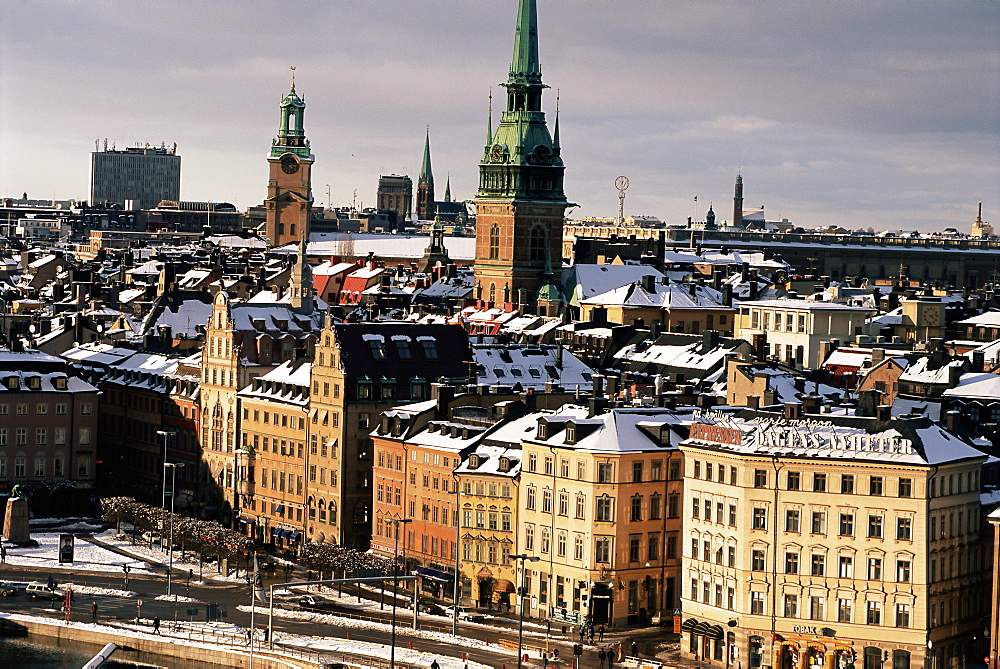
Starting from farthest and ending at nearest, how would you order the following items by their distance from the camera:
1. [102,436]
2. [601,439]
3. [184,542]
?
[102,436]
[184,542]
[601,439]

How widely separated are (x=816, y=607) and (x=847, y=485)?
6.95 meters

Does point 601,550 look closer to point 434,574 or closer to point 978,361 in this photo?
point 434,574

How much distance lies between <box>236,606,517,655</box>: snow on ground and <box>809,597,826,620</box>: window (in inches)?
656

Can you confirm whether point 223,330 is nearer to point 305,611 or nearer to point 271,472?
point 271,472

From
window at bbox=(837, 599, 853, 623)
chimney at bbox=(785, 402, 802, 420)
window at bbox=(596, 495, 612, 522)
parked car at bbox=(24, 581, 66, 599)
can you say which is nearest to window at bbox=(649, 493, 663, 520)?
window at bbox=(596, 495, 612, 522)

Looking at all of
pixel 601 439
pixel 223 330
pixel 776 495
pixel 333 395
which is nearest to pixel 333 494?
pixel 333 395

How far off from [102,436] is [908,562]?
317ft

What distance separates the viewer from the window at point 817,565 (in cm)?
11894

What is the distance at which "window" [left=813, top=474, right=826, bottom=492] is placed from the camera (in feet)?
390

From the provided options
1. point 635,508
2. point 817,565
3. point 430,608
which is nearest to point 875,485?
point 817,565

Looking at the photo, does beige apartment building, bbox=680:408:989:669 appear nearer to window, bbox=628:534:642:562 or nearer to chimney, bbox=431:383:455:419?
window, bbox=628:534:642:562

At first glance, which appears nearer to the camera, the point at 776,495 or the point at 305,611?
the point at 776,495

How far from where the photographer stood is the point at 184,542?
513 feet

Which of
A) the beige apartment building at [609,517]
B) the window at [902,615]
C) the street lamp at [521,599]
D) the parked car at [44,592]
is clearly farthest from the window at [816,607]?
the parked car at [44,592]
